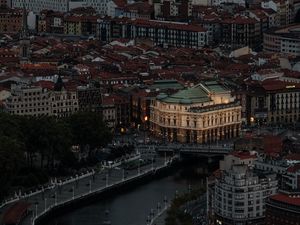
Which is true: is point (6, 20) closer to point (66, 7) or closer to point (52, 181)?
point (66, 7)

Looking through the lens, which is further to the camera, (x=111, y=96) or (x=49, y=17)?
(x=49, y=17)

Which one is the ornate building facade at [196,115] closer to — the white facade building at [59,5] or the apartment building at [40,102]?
the apartment building at [40,102]

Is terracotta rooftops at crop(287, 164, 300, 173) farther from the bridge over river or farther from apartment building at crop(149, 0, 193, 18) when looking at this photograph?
apartment building at crop(149, 0, 193, 18)

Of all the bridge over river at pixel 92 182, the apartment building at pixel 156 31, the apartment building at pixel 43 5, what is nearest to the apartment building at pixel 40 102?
the bridge over river at pixel 92 182

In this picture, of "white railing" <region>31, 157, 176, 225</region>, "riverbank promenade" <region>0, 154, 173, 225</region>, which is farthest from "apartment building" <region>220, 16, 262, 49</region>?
"riverbank promenade" <region>0, 154, 173, 225</region>

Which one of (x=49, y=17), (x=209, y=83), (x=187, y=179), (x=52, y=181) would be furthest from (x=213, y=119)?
(x=49, y=17)
